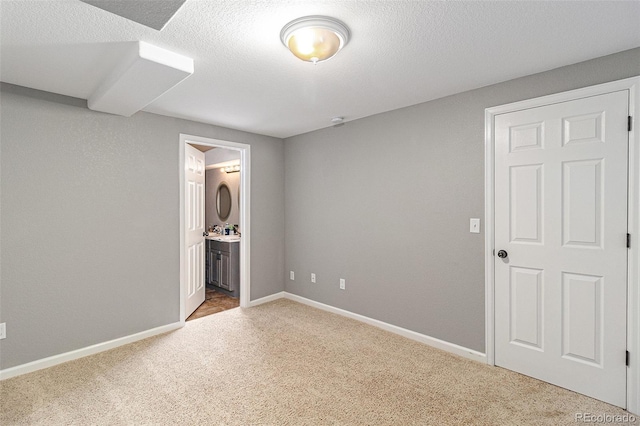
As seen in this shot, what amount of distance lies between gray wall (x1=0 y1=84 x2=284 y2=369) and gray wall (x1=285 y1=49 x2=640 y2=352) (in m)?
1.64

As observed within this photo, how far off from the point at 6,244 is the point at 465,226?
148 inches

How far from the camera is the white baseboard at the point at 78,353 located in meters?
2.52

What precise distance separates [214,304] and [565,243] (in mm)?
4015

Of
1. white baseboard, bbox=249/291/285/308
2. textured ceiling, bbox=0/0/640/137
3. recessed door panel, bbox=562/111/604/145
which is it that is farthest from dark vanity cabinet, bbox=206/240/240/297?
recessed door panel, bbox=562/111/604/145

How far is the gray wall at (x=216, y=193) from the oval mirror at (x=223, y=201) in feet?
0.22

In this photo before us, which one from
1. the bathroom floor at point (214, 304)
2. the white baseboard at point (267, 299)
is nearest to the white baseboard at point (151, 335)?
the bathroom floor at point (214, 304)

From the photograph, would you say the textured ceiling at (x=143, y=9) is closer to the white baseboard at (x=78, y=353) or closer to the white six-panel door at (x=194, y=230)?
the white six-panel door at (x=194, y=230)

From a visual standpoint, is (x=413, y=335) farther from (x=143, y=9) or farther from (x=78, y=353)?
(x=143, y=9)

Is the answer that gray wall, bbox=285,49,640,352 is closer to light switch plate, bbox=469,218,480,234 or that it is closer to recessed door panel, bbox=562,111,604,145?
light switch plate, bbox=469,218,480,234

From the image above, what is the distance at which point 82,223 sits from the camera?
2861mm

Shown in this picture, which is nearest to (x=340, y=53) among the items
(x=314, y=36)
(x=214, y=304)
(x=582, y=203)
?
(x=314, y=36)

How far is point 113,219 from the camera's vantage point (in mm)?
3043

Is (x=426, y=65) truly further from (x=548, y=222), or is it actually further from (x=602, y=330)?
(x=602, y=330)

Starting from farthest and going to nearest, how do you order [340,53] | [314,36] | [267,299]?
[267,299], [340,53], [314,36]
